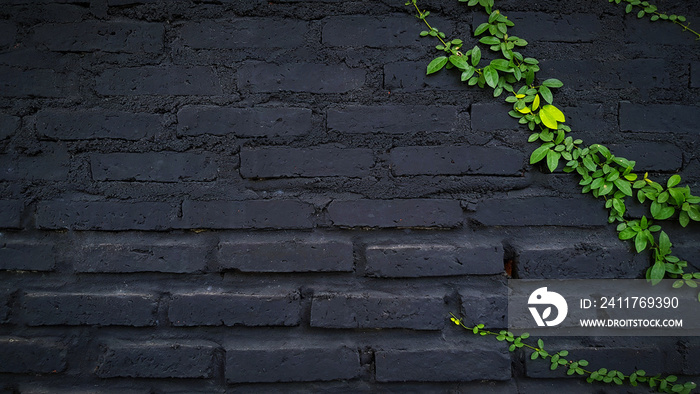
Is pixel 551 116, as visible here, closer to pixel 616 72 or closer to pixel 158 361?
pixel 616 72

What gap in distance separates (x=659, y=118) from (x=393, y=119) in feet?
2.54

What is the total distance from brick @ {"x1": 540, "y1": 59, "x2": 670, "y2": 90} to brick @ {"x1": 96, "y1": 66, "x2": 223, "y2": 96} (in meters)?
0.98

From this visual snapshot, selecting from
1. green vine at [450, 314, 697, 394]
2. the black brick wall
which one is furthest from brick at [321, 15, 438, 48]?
green vine at [450, 314, 697, 394]

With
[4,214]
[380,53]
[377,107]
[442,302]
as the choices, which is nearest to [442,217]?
[442,302]

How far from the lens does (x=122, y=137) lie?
1318 millimetres

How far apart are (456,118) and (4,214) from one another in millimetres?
1327

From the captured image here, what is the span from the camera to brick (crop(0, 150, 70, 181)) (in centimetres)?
132

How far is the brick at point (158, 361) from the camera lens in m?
1.31

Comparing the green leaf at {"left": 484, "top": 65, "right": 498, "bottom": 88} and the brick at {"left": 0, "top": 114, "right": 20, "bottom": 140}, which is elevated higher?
the green leaf at {"left": 484, "top": 65, "right": 498, "bottom": 88}

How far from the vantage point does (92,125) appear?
1.32m

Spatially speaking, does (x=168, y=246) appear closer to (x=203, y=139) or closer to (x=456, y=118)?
(x=203, y=139)

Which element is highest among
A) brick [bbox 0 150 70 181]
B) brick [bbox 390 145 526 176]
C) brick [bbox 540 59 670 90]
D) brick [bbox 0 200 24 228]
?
brick [bbox 540 59 670 90]

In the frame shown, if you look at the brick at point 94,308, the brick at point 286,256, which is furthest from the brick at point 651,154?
the brick at point 94,308

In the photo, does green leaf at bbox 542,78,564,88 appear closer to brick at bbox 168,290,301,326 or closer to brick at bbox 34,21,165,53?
brick at bbox 168,290,301,326
